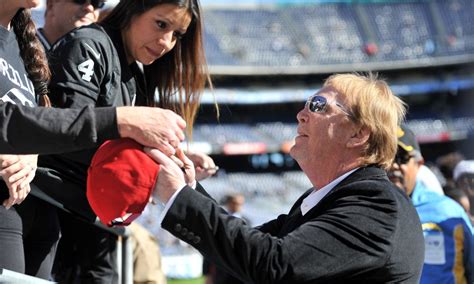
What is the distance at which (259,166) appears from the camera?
34.5 meters

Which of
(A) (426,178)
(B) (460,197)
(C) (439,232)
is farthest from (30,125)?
(B) (460,197)

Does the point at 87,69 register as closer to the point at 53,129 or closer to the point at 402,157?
the point at 53,129

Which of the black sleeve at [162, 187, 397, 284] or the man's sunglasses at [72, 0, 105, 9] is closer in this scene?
the black sleeve at [162, 187, 397, 284]

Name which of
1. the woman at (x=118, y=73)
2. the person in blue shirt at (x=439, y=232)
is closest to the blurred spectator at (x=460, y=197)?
the person in blue shirt at (x=439, y=232)

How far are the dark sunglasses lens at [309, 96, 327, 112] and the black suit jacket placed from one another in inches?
11.8

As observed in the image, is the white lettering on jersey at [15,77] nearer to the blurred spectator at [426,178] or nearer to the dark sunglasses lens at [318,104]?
the dark sunglasses lens at [318,104]

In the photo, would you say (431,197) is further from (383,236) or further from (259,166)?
(259,166)

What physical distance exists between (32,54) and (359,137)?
1.18 metres

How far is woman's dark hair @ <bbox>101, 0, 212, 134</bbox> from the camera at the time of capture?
3.36m

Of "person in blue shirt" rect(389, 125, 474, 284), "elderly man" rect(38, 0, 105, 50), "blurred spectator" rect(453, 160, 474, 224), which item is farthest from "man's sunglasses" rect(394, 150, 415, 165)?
"elderly man" rect(38, 0, 105, 50)

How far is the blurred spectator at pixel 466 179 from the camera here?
5666mm

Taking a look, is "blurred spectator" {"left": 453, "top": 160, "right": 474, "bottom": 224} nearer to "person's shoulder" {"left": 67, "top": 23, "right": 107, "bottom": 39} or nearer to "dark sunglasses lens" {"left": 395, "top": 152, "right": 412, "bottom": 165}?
"dark sunglasses lens" {"left": 395, "top": 152, "right": 412, "bottom": 165}

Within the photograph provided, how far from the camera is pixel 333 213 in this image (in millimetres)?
2271

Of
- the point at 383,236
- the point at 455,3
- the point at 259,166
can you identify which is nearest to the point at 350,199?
the point at 383,236
